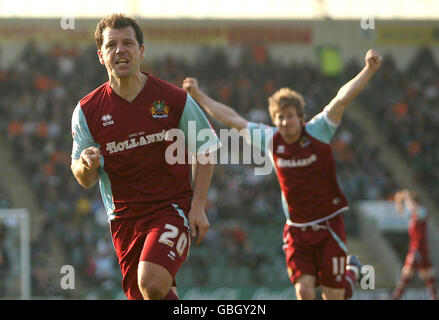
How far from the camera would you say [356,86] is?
23.6 feet

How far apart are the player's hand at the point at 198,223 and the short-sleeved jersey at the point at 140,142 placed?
0.57ft

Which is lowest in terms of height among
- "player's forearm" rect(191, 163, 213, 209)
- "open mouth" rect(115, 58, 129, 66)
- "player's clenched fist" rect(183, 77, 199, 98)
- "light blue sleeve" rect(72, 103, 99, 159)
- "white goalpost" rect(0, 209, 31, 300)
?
"white goalpost" rect(0, 209, 31, 300)

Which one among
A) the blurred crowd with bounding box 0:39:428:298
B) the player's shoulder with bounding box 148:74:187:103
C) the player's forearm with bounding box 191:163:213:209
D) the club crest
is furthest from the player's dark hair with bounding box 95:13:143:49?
the blurred crowd with bounding box 0:39:428:298

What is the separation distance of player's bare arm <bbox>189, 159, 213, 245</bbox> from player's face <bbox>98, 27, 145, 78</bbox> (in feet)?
2.79

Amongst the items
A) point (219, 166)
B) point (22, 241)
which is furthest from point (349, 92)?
point (219, 166)

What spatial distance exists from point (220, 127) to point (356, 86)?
1441 centimetres

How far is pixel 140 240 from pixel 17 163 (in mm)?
16335

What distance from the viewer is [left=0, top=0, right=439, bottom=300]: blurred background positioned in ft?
54.9

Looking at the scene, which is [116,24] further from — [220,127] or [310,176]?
[220,127]

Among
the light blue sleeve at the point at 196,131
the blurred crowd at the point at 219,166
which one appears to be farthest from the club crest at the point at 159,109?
the blurred crowd at the point at 219,166

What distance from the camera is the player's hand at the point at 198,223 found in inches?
211

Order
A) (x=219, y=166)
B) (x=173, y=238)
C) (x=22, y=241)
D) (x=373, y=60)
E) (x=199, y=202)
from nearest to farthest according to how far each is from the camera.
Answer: (x=173, y=238) < (x=199, y=202) < (x=373, y=60) < (x=22, y=241) < (x=219, y=166)

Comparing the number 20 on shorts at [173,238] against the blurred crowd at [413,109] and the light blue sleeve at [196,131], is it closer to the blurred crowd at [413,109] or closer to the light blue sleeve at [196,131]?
the light blue sleeve at [196,131]

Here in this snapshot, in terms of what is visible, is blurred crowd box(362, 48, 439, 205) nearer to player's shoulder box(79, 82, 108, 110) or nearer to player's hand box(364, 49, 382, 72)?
player's hand box(364, 49, 382, 72)
